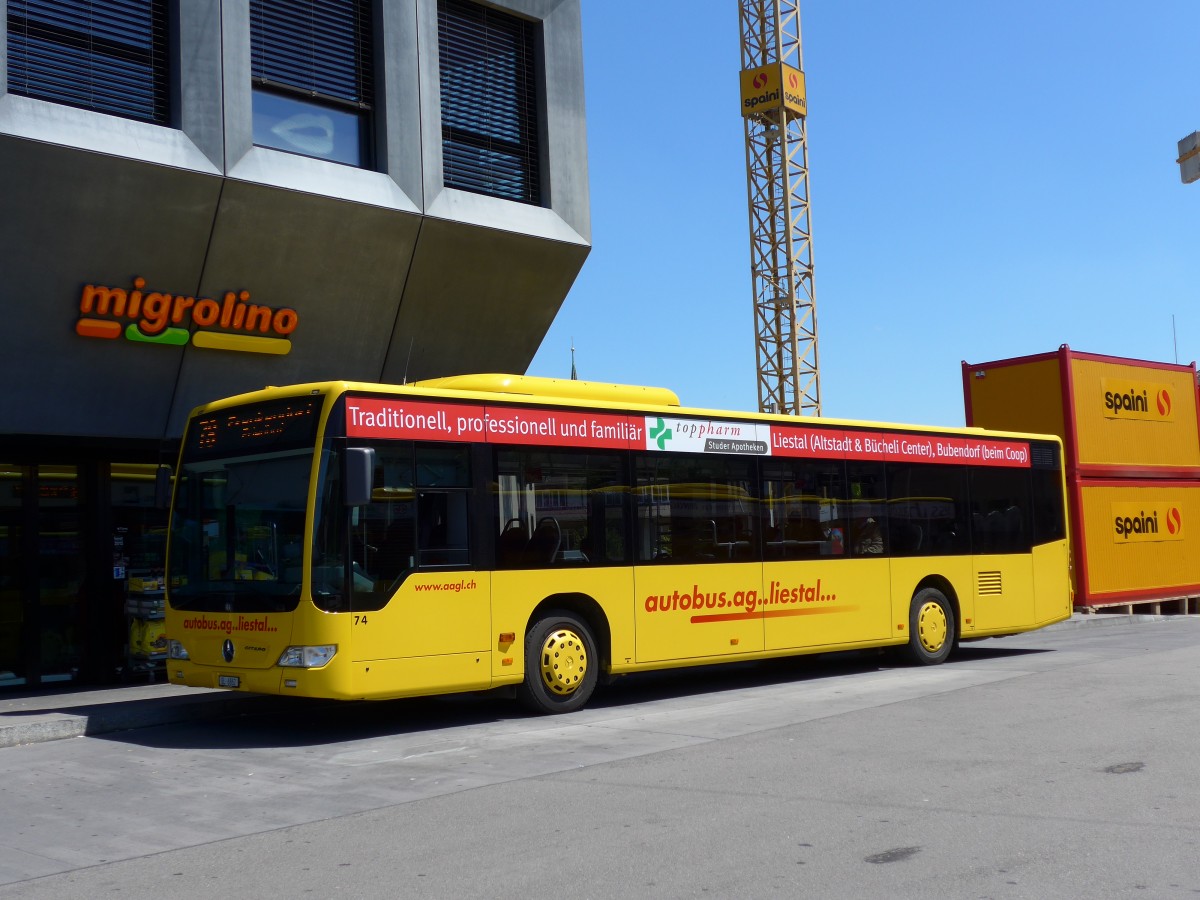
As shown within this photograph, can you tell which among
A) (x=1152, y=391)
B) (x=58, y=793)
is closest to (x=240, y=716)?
(x=58, y=793)

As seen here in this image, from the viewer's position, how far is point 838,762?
28.2ft

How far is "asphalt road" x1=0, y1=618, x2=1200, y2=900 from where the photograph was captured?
5.76 m

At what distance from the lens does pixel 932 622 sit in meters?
15.6

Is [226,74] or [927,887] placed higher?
[226,74]

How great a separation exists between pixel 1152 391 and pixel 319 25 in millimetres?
16088

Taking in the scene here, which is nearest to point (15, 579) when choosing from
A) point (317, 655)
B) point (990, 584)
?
point (317, 655)

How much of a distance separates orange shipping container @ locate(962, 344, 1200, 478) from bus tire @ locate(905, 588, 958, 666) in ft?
21.4

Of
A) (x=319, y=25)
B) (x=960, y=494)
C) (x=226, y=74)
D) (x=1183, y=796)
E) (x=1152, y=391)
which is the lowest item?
(x=1183, y=796)

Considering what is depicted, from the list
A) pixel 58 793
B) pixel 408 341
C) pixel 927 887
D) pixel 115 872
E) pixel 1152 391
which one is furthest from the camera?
pixel 1152 391

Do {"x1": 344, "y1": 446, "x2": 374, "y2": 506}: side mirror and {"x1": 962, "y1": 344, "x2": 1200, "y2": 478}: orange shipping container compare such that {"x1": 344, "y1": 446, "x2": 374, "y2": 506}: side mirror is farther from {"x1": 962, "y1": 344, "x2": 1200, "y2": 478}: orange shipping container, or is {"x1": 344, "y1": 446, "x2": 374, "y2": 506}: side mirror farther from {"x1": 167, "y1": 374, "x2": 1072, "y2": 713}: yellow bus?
{"x1": 962, "y1": 344, "x2": 1200, "y2": 478}: orange shipping container

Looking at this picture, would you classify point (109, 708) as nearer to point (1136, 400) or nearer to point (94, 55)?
point (94, 55)

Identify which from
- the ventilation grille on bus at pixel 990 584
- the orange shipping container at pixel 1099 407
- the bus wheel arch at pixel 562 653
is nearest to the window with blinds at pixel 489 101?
the bus wheel arch at pixel 562 653

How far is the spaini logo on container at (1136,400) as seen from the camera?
867 inches

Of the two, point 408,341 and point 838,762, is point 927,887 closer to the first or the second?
point 838,762
